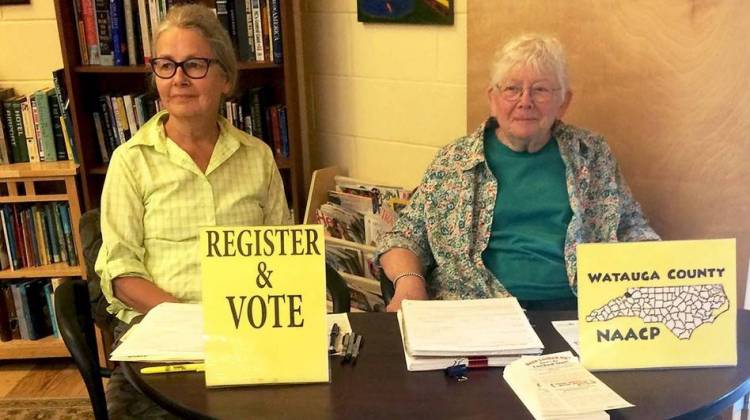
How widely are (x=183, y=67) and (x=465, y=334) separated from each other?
3.30 feet

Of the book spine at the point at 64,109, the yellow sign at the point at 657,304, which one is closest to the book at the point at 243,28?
the book spine at the point at 64,109

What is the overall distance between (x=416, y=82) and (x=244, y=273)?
157 cm

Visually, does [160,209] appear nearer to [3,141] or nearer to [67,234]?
[67,234]

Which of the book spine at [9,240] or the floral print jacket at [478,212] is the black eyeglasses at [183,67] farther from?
the book spine at [9,240]

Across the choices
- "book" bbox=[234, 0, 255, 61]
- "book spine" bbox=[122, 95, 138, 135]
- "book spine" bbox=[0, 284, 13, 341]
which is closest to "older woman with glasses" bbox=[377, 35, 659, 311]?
"book" bbox=[234, 0, 255, 61]

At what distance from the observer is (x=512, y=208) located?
75.9 inches

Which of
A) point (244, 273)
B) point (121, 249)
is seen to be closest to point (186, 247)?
point (121, 249)

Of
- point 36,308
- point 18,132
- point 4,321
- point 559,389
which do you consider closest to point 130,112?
point 18,132

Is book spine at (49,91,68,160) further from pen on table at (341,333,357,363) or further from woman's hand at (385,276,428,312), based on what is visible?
pen on table at (341,333,357,363)

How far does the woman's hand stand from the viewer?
5.93 ft

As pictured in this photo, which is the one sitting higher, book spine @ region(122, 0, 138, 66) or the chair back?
book spine @ region(122, 0, 138, 66)

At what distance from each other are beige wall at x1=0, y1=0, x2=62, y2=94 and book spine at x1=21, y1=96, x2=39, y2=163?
8.3 inches

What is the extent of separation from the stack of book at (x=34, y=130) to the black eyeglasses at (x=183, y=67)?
40.1 inches

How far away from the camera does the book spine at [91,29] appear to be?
2506mm
